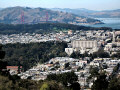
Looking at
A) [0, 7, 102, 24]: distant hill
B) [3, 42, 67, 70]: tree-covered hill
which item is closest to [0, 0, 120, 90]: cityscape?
[3, 42, 67, 70]: tree-covered hill

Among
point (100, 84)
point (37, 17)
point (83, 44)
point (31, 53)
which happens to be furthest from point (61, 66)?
point (37, 17)

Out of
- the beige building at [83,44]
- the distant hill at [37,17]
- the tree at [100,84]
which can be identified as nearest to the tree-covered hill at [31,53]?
the beige building at [83,44]

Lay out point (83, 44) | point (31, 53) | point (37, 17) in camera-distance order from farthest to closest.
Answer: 1. point (37, 17)
2. point (83, 44)
3. point (31, 53)

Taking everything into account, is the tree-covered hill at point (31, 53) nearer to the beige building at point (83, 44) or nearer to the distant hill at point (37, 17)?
the beige building at point (83, 44)

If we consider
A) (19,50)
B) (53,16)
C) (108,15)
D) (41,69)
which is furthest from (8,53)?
(108,15)

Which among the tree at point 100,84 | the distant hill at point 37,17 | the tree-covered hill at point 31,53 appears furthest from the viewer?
the distant hill at point 37,17

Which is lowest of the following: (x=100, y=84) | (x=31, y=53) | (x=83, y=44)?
(x=83, y=44)

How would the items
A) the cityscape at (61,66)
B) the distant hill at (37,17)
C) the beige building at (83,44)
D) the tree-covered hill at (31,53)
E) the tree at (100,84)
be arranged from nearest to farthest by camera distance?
the cityscape at (61,66) → the tree at (100,84) → the tree-covered hill at (31,53) → the beige building at (83,44) → the distant hill at (37,17)

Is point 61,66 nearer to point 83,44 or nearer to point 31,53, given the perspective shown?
point 31,53
